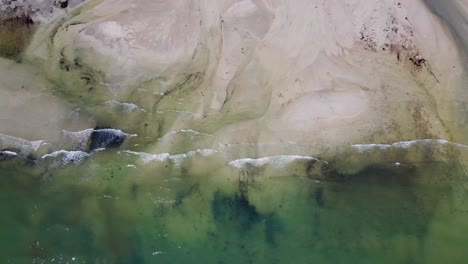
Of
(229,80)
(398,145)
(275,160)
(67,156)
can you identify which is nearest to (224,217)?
(275,160)

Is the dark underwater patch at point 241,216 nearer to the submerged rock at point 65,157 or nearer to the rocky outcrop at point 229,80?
the rocky outcrop at point 229,80

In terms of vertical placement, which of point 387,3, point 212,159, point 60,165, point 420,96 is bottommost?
point 60,165

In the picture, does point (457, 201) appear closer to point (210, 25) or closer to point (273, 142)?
point (273, 142)

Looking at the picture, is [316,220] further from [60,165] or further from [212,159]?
[60,165]

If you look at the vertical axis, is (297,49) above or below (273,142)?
above

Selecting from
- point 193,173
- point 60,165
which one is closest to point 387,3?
point 193,173

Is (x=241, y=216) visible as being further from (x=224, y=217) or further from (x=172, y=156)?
(x=172, y=156)
